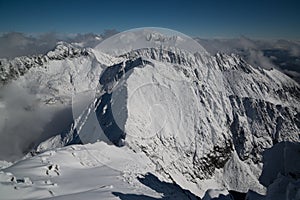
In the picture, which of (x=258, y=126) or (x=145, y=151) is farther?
(x=258, y=126)

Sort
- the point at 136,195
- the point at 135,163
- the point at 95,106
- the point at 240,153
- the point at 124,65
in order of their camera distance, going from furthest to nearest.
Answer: the point at 124,65 → the point at 240,153 → the point at 95,106 → the point at 135,163 → the point at 136,195

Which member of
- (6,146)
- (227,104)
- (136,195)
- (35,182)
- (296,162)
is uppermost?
(296,162)

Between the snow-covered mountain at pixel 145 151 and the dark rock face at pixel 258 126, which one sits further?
the dark rock face at pixel 258 126

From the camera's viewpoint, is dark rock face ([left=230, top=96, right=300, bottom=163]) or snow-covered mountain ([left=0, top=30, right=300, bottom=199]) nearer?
snow-covered mountain ([left=0, top=30, right=300, bottom=199])

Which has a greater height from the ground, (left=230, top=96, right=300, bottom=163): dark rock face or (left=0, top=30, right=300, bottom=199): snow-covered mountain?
(left=0, top=30, right=300, bottom=199): snow-covered mountain

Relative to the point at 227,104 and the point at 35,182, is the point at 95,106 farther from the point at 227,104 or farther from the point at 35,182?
the point at 227,104

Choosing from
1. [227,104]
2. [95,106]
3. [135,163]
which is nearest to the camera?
[135,163]

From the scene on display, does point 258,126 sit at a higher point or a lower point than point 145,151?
lower

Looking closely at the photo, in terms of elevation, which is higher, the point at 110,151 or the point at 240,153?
the point at 110,151

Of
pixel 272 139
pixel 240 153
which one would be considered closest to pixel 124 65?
pixel 240 153

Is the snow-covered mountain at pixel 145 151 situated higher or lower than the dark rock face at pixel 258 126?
higher

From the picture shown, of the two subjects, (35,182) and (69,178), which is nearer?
(35,182)
